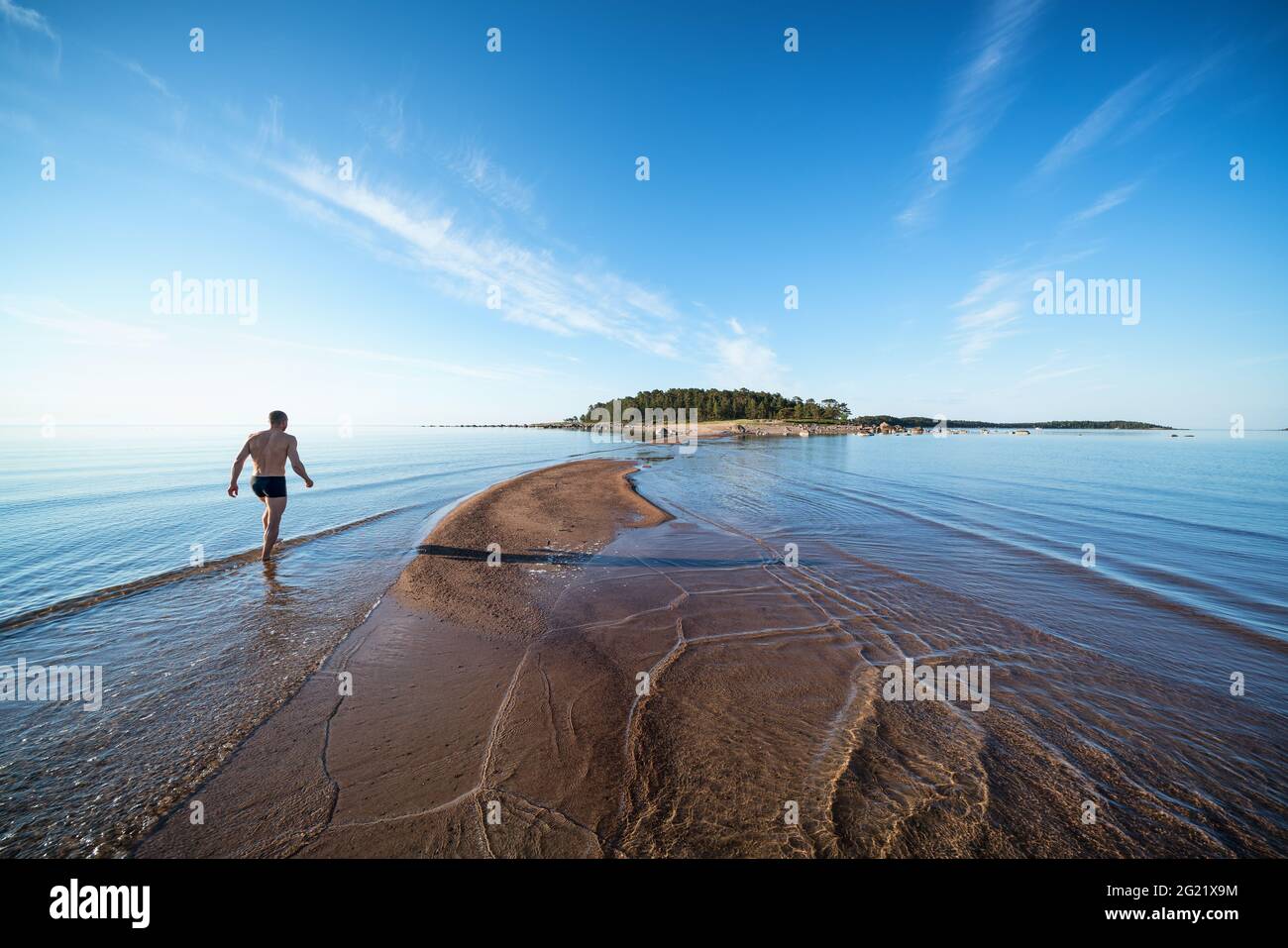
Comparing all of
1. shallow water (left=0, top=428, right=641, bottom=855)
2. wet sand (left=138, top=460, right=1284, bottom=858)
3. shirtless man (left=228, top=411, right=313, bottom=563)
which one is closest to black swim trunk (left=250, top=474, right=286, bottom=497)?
shirtless man (left=228, top=411, right=313, bottom=563)

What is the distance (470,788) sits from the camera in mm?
3516

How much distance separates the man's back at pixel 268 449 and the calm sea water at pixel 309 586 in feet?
7.62

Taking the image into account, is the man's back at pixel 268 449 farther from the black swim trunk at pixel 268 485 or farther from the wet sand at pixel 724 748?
the wet sand at pixel 724 748

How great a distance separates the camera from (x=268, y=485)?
1005 centimetres

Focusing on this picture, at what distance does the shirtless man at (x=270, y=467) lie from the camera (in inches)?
387

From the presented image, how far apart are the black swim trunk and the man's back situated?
0.11 m

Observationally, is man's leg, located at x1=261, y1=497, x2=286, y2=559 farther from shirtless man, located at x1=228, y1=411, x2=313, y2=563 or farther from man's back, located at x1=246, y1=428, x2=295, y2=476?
man's back, located at x1=246, y1=428, x2=295, y2=476

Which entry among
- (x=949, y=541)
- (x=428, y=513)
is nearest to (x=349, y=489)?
(x=428, y=513)

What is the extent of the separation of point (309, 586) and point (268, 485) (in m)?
3.14

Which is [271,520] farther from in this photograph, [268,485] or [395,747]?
[395,747]

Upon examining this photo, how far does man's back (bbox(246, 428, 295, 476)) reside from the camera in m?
9.82

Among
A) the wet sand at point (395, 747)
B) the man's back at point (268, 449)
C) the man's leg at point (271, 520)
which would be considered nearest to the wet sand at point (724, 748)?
the wet sand at point (395, 747)

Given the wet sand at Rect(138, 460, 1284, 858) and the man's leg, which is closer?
the wet sand at Rect(138, 460, 1284, 858)
